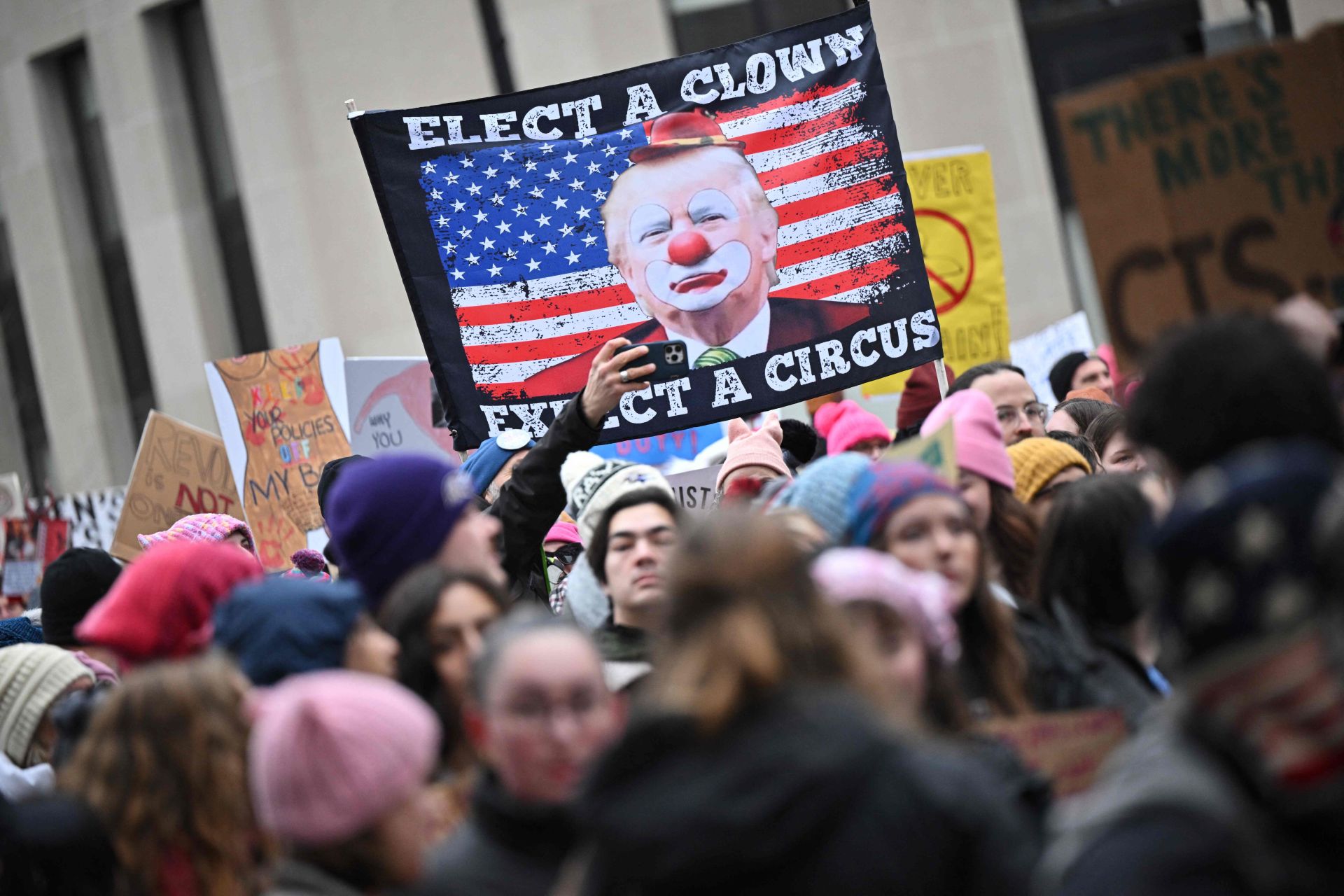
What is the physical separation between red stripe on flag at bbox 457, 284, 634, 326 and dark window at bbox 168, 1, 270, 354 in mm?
14463

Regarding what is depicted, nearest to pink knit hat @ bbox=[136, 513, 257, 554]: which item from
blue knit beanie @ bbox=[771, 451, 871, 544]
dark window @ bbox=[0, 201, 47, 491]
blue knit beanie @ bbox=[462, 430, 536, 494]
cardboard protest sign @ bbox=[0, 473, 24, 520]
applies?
blue knit beanie @ bbox=[462, 430, 536, 494]

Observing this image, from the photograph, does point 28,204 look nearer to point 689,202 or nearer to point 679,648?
point 689,202

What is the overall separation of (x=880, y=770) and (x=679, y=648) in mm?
333

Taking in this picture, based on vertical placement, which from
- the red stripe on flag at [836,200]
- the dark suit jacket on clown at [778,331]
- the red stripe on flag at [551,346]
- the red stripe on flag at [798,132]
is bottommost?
the dark suit jacket on clown at [778,331]

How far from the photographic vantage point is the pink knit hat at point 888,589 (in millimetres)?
2492

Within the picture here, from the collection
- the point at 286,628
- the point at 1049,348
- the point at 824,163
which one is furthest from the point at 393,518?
the point at 1049,348

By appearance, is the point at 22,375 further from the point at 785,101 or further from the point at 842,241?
the point at 842,241

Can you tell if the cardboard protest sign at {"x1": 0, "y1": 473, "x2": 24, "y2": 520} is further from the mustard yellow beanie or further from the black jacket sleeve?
the mustard yellow beanie

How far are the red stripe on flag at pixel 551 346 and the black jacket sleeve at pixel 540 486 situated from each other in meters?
0.74

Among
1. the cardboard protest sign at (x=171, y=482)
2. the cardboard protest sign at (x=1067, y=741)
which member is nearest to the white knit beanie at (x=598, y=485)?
the cardboard protest sign at (x=1067, y=741)

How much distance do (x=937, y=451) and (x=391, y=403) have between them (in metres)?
5.26

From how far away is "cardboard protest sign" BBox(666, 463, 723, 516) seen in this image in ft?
19.3

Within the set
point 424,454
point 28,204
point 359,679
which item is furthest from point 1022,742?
point 28,204

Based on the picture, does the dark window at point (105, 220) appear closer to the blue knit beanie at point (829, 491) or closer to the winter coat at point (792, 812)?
the blue knit beanie at point (829, 491)
